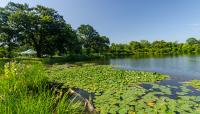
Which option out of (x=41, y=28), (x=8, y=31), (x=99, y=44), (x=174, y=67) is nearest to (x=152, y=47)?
(x=99, y=44)

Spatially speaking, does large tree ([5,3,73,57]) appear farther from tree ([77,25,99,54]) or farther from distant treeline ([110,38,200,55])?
distant treeline ([110,38,200,55])

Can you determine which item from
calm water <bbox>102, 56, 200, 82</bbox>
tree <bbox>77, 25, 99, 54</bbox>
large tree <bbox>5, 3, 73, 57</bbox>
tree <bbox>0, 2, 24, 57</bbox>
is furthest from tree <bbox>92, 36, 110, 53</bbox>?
calm water <bbox>102, 56, 200, 82</bbox>

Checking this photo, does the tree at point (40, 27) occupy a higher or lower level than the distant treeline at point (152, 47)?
higher

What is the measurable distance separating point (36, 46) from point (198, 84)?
3663 centimetres

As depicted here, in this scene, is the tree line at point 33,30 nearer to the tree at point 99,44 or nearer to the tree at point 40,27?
the tree at point 40,27

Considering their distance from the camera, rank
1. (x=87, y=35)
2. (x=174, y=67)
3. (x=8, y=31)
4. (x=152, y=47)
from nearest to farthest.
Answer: (x=174, y=67)
(x=8, y=31)
(x=87, y=35)
(x=152, y=47)

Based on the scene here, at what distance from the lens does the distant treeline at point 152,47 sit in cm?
9188

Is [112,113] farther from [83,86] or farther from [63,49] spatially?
[63,49]

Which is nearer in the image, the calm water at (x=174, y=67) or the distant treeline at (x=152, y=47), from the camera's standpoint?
the calm water at (x=174, y=67)

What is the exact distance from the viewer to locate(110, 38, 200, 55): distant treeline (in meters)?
91.9

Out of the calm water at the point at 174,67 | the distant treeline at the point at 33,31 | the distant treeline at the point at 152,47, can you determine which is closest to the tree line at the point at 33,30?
the distant treeline at the point at 33,31

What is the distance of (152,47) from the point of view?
10119 centimetres

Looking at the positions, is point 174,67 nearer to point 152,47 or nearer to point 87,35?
point 87,35

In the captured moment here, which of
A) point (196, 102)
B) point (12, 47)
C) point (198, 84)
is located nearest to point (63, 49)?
point (12, 47)
